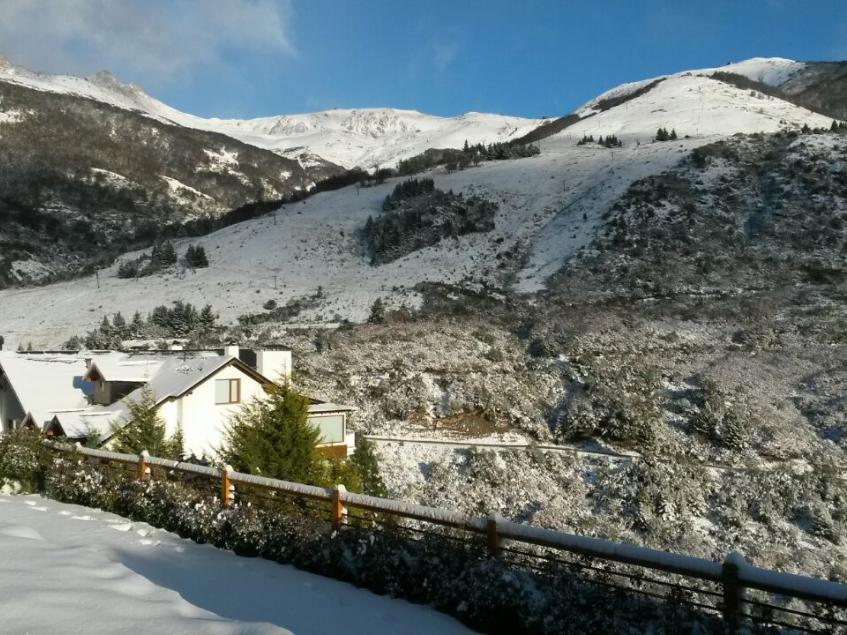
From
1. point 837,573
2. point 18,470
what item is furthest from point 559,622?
point 837,573

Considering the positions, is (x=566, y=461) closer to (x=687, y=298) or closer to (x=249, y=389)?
(x=249, y=389)

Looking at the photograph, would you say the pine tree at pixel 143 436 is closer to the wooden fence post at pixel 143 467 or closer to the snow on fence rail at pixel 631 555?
the wooden fence post at pixel 143 467

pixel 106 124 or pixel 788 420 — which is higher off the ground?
pixel 106 124

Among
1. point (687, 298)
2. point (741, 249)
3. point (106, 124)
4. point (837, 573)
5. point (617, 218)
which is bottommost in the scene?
point (837, 573)

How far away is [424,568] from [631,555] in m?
2.54

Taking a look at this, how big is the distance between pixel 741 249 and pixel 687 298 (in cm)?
1221

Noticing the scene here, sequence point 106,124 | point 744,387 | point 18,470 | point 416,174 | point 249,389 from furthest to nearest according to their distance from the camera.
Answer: point 106,124, point 416,174, point 744,387, point 249,389, point 18,470

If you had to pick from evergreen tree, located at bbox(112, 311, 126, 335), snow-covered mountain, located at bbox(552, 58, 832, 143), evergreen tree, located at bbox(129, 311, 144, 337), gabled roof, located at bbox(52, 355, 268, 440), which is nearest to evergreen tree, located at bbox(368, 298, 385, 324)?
evergreen tree, located at bbox(129, 311, 144, 337)

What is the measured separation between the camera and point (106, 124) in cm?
16412

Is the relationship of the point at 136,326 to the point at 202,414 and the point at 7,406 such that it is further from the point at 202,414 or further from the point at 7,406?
the point at 202,414

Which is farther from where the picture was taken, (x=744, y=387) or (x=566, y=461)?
(x=744, y=387)

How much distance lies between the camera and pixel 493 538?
23.7 feet

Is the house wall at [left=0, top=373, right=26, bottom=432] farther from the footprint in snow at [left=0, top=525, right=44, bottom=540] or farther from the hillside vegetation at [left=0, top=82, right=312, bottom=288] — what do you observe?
the hillside vegetation at [left=0, top=82, right=312, bottom=288]

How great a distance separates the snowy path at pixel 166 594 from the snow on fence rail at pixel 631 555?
3.31 feet
